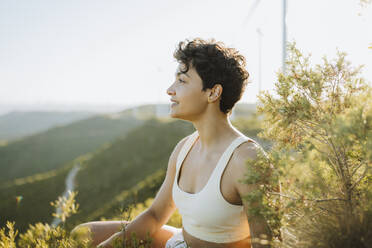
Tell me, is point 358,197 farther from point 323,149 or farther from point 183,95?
point 183,95

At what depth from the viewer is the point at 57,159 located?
4334 centimetres

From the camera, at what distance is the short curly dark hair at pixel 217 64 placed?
2.05 meters

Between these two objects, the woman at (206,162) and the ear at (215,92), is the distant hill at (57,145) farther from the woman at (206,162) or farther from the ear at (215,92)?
the ear at (215,92)

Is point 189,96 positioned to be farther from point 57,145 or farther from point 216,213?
point 57,145

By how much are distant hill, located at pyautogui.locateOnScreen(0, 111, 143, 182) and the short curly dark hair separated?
146 ft

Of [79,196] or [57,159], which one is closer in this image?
[79,196]

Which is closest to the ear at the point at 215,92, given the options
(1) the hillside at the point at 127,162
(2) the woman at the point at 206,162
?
(2) the woman at the point at 206,162

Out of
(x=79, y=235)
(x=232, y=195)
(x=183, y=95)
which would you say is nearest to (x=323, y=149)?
(x=232, y=195)

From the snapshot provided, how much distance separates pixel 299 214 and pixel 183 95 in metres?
→ 1.17

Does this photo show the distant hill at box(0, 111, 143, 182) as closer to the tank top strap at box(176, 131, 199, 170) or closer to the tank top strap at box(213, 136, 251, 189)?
the tank top strap at box(176, 131, 199, 170)

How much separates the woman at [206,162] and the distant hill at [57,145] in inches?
1730

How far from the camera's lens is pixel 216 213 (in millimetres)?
1774

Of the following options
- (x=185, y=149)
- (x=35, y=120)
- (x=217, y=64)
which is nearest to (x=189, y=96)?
(x=217, y=64)

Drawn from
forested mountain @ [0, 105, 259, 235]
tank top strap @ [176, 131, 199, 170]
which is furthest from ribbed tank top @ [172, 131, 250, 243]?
forested mountain @ [0, 105, 259, 235]
